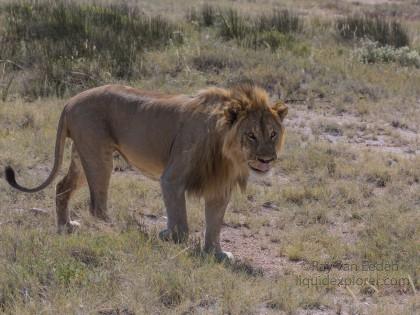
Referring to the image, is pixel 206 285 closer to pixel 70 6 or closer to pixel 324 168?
pixel 324 168

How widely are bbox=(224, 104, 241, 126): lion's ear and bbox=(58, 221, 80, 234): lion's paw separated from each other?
162cm

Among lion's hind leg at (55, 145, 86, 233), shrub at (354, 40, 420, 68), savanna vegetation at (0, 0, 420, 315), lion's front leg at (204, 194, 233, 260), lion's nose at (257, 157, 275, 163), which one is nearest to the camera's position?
savanna vegetation at (0, 0, 420, 315)

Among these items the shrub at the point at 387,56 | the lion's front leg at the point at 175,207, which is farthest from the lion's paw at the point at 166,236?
the shrub at the point at 387,56

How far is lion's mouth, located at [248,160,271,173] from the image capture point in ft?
19.2

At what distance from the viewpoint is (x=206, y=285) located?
495 centimetres

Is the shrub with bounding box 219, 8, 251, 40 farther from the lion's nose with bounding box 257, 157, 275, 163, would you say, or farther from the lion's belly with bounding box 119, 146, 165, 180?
the lion's nose with bounding box 257, 157, 275, 163

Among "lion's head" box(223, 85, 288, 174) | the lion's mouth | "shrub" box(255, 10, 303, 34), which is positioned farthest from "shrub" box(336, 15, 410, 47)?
the lion's mouth

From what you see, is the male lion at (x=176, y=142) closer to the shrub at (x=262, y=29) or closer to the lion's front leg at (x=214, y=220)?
the lion's front leg at (x=214, y=220)

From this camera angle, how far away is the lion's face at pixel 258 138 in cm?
584

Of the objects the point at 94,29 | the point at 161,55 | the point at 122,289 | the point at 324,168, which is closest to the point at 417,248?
the point at 324,168

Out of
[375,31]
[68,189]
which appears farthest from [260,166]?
[375,31]

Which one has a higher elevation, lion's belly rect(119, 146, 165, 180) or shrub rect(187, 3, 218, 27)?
lion's belly rect(119, 146, 165, 180)

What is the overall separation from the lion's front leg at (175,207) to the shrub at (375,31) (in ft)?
32.1

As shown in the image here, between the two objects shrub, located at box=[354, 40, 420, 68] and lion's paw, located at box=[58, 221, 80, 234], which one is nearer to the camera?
lion's paw, located at box=[58, 221, 80, 234]
